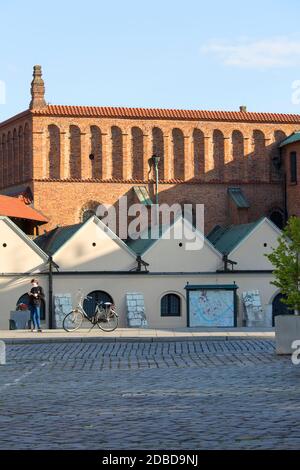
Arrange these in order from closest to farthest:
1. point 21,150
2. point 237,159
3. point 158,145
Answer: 1. point 21,150
2. point 158,145
3. point 237,159

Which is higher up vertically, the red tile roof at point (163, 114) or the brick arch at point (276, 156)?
the red tile roof at point (163, 114)

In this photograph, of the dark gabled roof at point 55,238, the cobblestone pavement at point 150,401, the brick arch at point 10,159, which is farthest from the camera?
the brick arch at point 10,159

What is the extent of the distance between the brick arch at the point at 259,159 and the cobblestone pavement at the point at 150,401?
37639 millimetres

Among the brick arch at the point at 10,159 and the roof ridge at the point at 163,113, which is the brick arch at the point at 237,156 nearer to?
the roof ridge at the point at 163,113

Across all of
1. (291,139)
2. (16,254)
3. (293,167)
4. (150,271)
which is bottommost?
(150,271)

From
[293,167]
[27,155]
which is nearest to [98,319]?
[27,155]

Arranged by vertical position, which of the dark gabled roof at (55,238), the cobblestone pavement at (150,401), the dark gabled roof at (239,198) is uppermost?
the dark gabled roof at (239,198)

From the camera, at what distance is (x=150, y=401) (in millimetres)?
14148

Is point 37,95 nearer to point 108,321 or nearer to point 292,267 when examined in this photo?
point 108,321

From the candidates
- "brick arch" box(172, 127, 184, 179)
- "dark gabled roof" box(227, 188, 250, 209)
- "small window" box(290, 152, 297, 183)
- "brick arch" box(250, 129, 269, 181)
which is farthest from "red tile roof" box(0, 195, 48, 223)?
"small window" box(290, 152, 297, 183)

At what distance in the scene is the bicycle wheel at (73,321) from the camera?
36.1m

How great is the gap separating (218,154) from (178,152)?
2.46m

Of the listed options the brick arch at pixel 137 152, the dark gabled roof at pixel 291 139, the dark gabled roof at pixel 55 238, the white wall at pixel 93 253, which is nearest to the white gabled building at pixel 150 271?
A: the white wall at pixel 93 253

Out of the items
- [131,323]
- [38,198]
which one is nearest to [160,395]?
[131,323]
